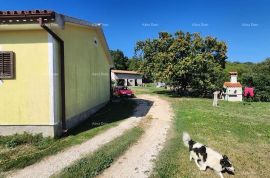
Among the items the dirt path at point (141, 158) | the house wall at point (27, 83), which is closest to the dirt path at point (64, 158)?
the dirt path at point (141, 158)

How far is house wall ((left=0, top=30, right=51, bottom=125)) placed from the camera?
11508 mm

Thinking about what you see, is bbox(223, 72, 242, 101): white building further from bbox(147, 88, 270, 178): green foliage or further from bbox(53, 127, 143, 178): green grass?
bbox(53, 127, 143, 178): green grass

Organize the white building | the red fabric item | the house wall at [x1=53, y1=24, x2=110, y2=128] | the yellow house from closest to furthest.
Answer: the yellow house, the house wall at [x1=53, y1=24, x2=110, y2=128], the white building, the red fabric item

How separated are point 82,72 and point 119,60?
85.2 metres

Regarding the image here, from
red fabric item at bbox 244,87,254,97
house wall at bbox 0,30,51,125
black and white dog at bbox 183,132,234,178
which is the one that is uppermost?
house wall at bbox 0,30,51,125

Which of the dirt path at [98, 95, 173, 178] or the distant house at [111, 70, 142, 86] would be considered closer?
the dirt path at [98, 95, 173, 178]

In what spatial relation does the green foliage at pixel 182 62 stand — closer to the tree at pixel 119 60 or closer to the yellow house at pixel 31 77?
the yellow house at pixel 31 77

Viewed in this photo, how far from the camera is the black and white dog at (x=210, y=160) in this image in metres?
7.95

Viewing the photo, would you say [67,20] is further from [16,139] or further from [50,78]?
[16,139]

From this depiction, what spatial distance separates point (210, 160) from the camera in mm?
8203

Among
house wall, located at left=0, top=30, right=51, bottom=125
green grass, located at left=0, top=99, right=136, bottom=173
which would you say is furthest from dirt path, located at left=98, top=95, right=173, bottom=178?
house wall, located at left=0, top=30, right=51, bottom=125

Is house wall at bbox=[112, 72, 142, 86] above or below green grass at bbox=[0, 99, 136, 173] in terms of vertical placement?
above

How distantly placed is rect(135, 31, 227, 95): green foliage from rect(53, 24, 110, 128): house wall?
12517 millimetres

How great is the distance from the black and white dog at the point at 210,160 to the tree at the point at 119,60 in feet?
293
